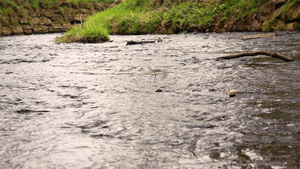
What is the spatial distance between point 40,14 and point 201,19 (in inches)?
1104

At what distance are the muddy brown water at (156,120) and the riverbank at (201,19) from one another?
29.8 feet

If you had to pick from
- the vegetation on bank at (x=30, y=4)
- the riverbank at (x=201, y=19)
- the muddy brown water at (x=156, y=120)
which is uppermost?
the vegetation on bank at (x=30, y=4)

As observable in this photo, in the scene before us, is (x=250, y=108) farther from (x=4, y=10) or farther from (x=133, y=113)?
(x=4, y=10)

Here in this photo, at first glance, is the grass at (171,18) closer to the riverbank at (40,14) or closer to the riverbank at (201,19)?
the riverbank at (201,19)

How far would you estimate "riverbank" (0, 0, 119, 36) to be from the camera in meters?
34.0

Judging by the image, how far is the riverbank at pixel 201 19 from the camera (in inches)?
517

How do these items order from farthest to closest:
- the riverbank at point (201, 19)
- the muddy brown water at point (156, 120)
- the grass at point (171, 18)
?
1. the grass at point (171, 18)
2. the riverbank at point (201, 19)
3. the muddy brown water at point (156, 120)

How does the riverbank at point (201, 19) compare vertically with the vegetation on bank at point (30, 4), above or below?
below

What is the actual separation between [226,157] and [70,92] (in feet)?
8.86

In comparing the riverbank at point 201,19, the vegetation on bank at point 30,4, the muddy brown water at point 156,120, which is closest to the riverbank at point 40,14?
the vegetation on bank at point 30,4

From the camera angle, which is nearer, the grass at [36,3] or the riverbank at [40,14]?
the riverbank at [40,14]

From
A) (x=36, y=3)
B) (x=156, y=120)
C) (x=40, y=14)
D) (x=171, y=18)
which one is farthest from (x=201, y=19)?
(x=36, y=3)

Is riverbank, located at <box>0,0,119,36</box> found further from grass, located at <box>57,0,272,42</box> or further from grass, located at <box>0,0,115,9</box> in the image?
grass, located at <box>57,0,272,42</box>

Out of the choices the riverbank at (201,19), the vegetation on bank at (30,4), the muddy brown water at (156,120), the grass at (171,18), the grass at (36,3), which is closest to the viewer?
the muddy brown water at (156,120)
